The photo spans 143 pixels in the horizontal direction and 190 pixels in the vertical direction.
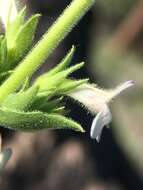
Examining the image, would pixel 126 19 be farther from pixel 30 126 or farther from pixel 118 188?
pixel 30 126

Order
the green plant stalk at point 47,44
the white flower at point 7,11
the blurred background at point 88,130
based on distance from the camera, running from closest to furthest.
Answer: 1. the green plant stalk at point 47,44
2. the white flower at point 7,11
3. the blurred background at point 88,130

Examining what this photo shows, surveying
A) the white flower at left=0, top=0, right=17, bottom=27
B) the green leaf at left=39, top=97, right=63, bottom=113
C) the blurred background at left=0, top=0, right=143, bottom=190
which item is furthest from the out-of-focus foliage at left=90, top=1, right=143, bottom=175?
the green leaf at left=39, top=97, right=63, bottom=113

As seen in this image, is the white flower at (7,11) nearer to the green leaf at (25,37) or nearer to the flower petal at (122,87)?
the green leaf at (25,37)

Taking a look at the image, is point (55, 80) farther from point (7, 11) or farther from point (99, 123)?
point (7, 11)

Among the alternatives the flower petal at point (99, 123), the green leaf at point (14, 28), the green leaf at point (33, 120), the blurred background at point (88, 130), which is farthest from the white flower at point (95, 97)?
the blurred background at point (88, 130)

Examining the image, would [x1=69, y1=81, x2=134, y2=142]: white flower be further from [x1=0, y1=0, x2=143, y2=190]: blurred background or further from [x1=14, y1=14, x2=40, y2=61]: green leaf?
[x1=0, y1=0, x2=143, y2=190]: blurred background
